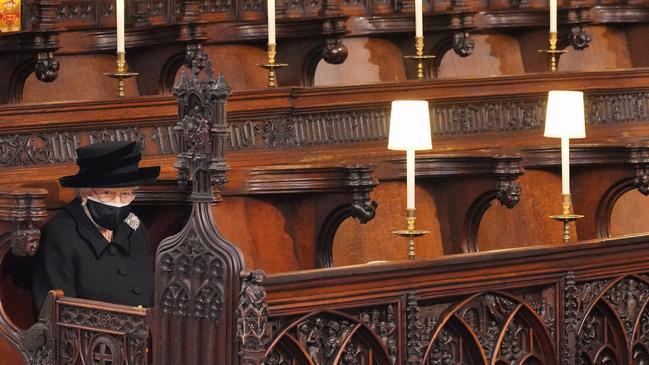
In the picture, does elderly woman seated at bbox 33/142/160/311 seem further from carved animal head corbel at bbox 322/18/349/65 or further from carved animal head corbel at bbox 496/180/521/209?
carved animal head corbel at bbox 322/18/349/65

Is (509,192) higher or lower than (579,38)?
lower

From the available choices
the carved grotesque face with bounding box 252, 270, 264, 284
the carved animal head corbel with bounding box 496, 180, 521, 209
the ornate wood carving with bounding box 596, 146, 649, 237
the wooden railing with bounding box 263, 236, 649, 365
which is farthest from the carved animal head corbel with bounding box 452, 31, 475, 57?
the carved grotesque face with bounding box 252, 270, 264, 284

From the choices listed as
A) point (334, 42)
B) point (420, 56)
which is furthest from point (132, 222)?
point (420, 56)

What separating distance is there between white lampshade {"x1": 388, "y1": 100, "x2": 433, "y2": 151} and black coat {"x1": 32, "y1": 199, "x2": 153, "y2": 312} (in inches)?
42.8

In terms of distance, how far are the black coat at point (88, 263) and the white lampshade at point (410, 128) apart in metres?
1.09

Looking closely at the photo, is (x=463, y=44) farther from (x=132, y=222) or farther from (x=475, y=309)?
(x=475, y=309)

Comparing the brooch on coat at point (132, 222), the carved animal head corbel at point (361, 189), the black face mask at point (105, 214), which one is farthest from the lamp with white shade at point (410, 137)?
the black face mask at point (105, 214)

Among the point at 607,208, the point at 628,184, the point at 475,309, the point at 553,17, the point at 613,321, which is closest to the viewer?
the point at 475,309

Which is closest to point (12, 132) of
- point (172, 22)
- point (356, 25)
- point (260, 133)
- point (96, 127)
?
point (96, 127)

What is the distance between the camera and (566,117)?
6.42 meters

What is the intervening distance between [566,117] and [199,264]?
2.30 meters

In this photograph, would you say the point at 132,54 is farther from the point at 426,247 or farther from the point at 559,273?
the point at 559,273

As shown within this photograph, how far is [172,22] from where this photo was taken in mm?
7633

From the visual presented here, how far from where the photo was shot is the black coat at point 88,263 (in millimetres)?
5297
